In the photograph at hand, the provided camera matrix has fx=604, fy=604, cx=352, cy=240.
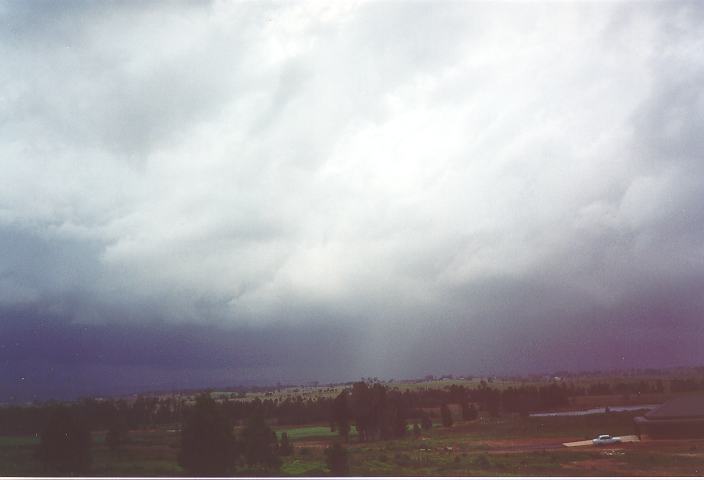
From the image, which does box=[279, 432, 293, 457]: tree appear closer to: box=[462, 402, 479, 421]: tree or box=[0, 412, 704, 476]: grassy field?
box=[0, 412, 704, 476]: grassy field

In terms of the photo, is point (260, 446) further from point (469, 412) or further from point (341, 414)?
point (469, 412)

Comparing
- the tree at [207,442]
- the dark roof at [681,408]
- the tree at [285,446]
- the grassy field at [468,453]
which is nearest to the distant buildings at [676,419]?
the dark roof at [681,408]

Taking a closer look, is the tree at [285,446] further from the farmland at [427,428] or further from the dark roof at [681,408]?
the dark roof at [681,408]

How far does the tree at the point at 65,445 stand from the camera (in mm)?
11805

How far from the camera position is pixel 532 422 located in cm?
1174

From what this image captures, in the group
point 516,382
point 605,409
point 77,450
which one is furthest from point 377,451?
point 77,450

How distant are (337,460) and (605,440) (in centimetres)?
500

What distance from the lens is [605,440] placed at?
1122 cm

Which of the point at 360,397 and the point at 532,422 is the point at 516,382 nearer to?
the point at 532,422

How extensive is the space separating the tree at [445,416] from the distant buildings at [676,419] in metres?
3.45

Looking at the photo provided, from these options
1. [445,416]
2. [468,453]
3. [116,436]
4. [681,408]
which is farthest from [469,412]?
[116,436]

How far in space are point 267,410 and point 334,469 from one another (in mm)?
1880

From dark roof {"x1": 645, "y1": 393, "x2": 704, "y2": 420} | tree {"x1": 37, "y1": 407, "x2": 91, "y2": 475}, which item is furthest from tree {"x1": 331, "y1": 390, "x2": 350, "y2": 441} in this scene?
dark roof {"x1": 645, "y1": 393, "x2": 704, "y2": 420}

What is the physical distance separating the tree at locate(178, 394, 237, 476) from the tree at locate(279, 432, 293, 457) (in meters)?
0.87
